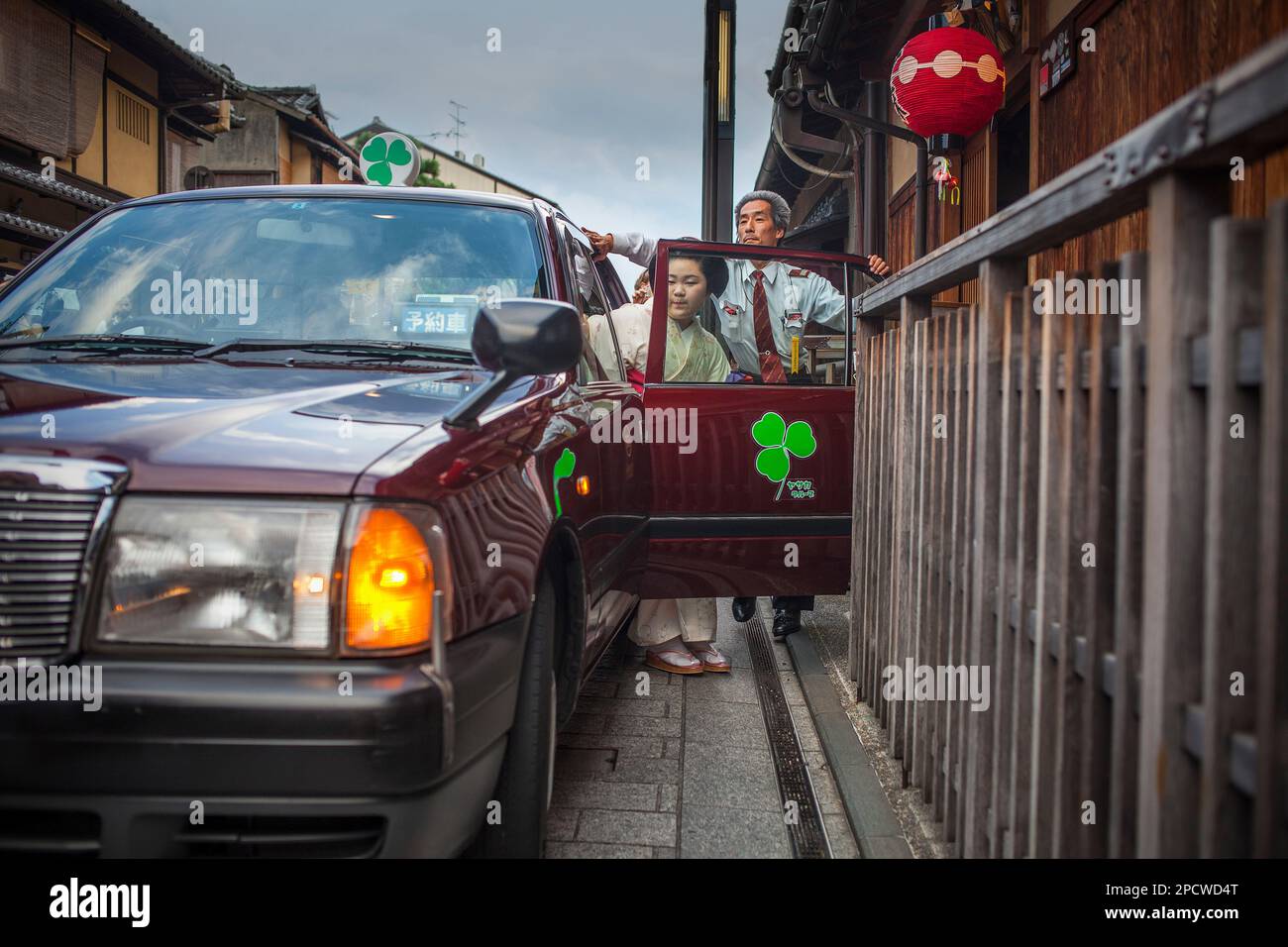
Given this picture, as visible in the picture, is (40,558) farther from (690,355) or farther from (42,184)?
(42,184)

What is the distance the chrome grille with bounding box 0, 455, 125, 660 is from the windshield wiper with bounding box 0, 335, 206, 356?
0.83m

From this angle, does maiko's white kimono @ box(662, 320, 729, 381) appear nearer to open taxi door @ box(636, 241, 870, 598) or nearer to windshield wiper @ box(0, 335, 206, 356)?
open taxi door @ box(636, 241, 870, 598)

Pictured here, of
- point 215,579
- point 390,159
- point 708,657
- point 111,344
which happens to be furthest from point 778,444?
point 390,159

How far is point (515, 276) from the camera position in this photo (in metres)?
2.79

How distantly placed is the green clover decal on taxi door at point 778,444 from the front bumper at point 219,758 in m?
2.52

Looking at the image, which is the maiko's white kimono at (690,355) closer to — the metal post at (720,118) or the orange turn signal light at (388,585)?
the orange turn signal light at (388,585)

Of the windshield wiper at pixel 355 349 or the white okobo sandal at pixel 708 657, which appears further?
the white okobo sandal at pixel 708 657

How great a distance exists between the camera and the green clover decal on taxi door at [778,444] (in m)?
3.94

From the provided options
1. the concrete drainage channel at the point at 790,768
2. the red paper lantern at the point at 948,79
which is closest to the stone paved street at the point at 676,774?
the concrete drainage channel at the point at 790,768

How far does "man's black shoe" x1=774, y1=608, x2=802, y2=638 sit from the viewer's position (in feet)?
15.6

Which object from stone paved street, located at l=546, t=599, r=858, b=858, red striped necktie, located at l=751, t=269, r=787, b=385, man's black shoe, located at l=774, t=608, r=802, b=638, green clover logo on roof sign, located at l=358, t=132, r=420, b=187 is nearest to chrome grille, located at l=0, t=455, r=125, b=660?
stone paved street, located at l=546, t=599, r=858, b=858
